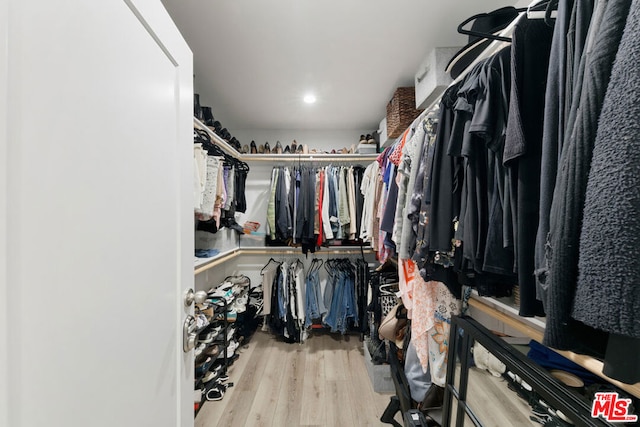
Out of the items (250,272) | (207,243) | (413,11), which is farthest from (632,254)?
(250,272)

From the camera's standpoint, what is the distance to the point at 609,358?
0.34 meters

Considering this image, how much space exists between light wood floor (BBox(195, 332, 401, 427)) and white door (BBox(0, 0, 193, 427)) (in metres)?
1.16

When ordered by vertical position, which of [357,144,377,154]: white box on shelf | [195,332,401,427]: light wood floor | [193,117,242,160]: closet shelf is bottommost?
[195,332,401,427]: light wood floor

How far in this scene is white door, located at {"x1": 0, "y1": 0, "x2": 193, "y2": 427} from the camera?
0.32 meters

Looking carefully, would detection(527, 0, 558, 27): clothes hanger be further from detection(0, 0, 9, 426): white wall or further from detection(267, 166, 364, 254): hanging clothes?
detection(267, 166, 364, 254): hanging clothes

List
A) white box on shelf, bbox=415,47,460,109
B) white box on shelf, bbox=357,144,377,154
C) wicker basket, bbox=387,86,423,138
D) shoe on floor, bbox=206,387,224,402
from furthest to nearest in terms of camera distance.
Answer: white box on shelf, bbox=357,144,377,154, wicker basket, bbox=387,86,423,138, shoe on floor, bbox=206,387,224,402, white box on shelf, bbox=415,47,460,109

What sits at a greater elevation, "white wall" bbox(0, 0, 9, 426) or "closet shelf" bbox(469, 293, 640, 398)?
"white wall" bbox(0, 0, 9, 426)

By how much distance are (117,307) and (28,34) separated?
47cm

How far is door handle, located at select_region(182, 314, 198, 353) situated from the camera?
0.72 meters

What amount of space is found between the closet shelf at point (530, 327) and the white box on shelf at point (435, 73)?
3.97 ft

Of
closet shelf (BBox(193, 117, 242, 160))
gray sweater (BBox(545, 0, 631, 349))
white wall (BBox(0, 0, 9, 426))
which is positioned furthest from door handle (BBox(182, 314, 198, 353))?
closet shelf (BBox(193, 117, 242, 160))

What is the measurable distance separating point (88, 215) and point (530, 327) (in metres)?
1.17

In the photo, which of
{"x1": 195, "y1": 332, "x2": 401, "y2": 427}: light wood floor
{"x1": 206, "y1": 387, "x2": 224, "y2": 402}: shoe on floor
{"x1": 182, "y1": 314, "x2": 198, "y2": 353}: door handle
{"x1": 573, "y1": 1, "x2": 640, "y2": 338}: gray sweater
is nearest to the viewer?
{"x1": 573, "y1": 1, "x2": 640, "y2": 338}: gray sweater

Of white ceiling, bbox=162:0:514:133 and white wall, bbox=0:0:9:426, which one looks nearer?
white wall, bbox=0:0:9:426
